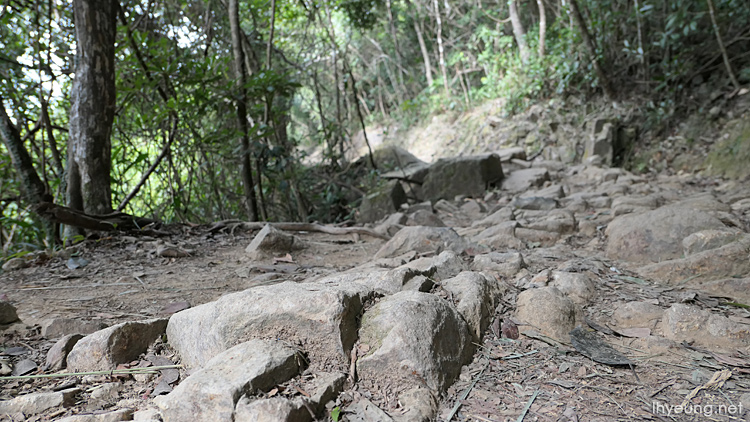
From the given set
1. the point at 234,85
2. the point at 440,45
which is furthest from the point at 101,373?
the point at 440,45

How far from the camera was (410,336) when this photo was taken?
1.22m

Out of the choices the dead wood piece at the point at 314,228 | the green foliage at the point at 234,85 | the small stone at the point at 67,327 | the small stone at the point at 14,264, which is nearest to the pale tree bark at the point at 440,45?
the green foliage at the point at 234,85

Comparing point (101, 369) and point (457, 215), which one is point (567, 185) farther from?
point (101, 369)

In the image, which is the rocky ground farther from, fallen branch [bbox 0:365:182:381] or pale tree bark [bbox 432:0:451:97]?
pale tree bark [bbox 432:0:451:97]

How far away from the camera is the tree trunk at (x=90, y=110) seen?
2922mm

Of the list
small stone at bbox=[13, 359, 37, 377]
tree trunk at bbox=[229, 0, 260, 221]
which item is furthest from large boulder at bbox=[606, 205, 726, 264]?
tree trunk at bbox=[229, 0, 260, 221]

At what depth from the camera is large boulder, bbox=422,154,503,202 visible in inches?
201

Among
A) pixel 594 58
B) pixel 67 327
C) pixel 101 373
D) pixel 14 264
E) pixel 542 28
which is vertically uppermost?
pixel 542 28

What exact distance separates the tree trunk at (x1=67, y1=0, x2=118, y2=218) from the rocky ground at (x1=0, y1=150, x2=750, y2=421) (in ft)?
2.13

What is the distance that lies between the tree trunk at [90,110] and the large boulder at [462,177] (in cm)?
343

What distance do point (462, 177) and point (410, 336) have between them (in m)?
4.11

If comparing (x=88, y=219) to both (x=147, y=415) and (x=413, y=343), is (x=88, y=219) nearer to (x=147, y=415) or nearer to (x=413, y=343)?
(x=147, y=415)

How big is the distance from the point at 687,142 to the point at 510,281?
4277 millimetres

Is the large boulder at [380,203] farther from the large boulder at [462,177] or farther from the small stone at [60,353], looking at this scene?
the small stone at [60,353]
